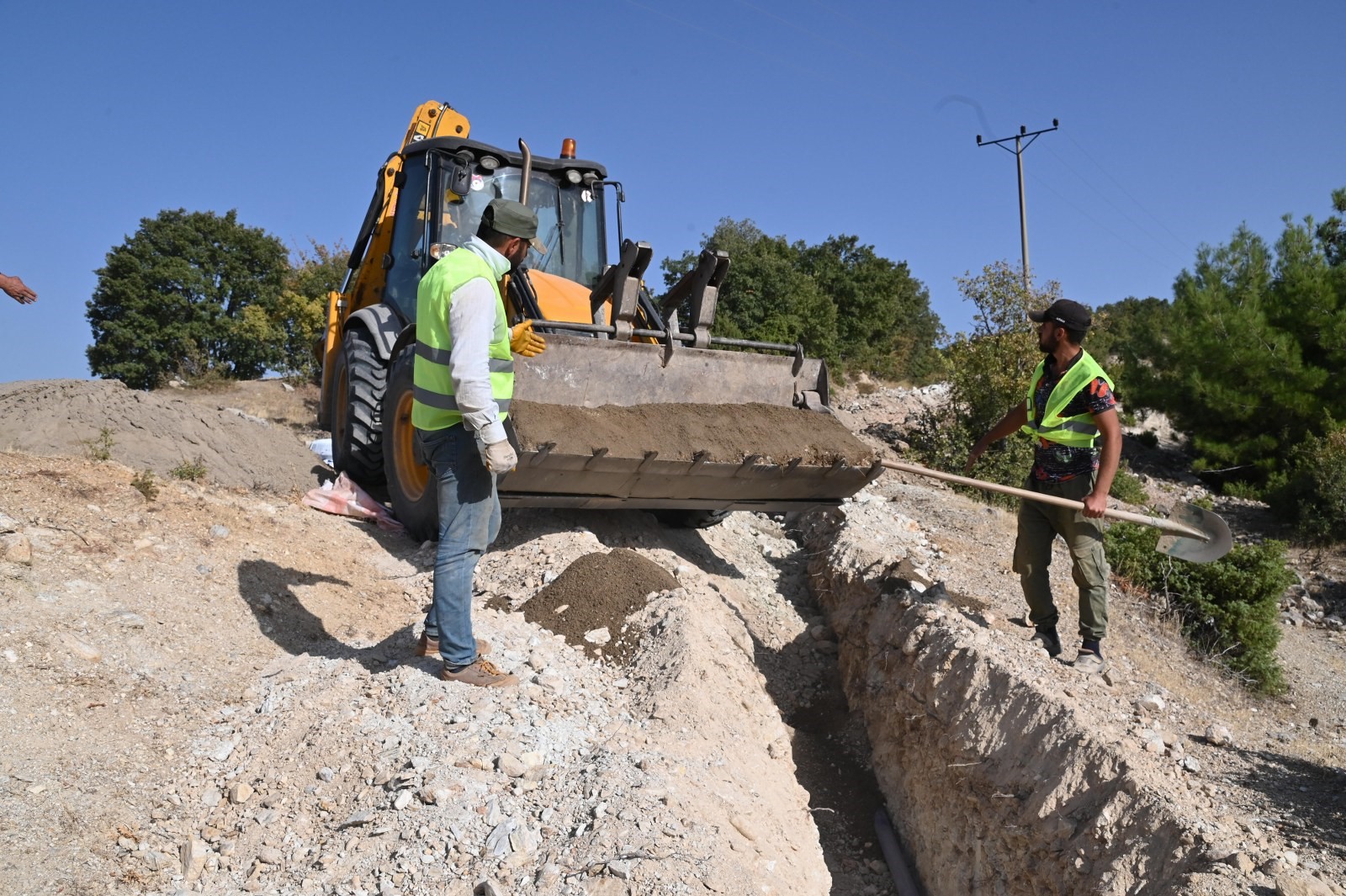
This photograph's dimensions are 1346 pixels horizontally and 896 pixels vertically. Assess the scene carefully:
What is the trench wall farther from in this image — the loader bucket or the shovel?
the loader bucket

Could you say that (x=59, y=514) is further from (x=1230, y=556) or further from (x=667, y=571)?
(x=1230, y=556)

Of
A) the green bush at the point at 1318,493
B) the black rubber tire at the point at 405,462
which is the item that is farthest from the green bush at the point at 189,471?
the green bush at the point at 1318,493

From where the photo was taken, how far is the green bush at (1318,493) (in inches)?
512

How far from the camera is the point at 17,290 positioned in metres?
5.76

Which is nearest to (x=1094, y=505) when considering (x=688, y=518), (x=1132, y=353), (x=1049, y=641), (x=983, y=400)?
(x=1049, y=641)

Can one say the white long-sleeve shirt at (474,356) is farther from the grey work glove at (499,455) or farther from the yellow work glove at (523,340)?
the yellow work glove at (523,340)

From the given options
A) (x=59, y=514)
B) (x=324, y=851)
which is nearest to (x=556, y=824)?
(x=324, y=851)

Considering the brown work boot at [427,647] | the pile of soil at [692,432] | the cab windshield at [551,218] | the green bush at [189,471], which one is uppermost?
the cab windshield at [551,218]

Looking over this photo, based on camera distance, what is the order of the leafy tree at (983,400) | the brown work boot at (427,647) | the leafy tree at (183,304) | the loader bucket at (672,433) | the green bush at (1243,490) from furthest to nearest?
the leafy tree at (183,304) < the green bush at (1243,490) < the leafy tree at (983,400) < the loader bucket at (672,433) < the brown work boot at (427,647)

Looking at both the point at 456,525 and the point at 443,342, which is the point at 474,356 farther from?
the point at 456,525

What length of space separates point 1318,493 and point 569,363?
11661 millimetres

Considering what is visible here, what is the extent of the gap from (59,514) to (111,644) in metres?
1.37

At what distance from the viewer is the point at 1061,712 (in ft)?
14.5

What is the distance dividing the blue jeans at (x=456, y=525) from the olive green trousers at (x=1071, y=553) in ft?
9.38
